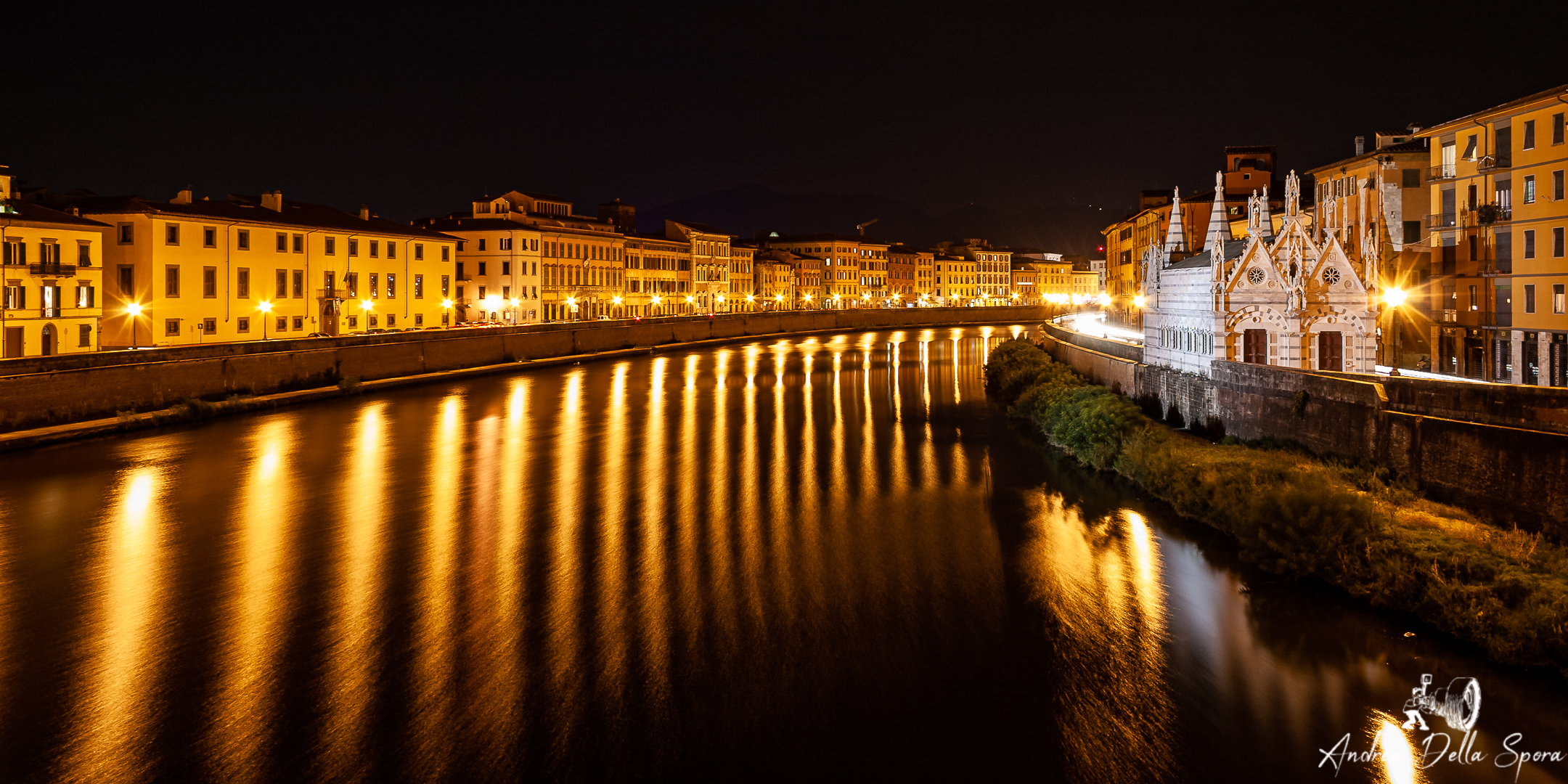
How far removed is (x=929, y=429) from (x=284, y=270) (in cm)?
2926

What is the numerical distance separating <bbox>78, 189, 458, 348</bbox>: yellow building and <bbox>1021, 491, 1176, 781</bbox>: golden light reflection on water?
34.3 m

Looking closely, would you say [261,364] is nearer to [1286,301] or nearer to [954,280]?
[1286,301]

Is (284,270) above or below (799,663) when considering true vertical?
above

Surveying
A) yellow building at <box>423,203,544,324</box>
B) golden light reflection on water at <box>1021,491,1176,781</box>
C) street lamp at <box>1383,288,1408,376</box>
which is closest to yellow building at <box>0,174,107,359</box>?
yellow building at <box>423,203,544,324</box>

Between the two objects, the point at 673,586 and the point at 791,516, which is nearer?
the point at 673,586

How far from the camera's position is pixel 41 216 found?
34.9 metres

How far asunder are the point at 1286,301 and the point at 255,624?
21554 mm

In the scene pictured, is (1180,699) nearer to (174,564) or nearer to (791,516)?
(791,516)

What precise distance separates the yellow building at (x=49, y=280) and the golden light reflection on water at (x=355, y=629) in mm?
17477

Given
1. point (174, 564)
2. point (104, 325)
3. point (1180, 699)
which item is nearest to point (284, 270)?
point (104, 325)

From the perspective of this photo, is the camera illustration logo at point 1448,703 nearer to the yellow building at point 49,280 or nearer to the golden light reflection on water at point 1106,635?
the golden light reflection on water at point 1106,635

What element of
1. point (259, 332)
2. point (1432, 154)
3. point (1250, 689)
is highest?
point (1432, 154)

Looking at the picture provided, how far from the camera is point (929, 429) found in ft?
107

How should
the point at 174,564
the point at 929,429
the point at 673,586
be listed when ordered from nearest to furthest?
the point at 673,586, the point at 174,564, the point at 929,429
